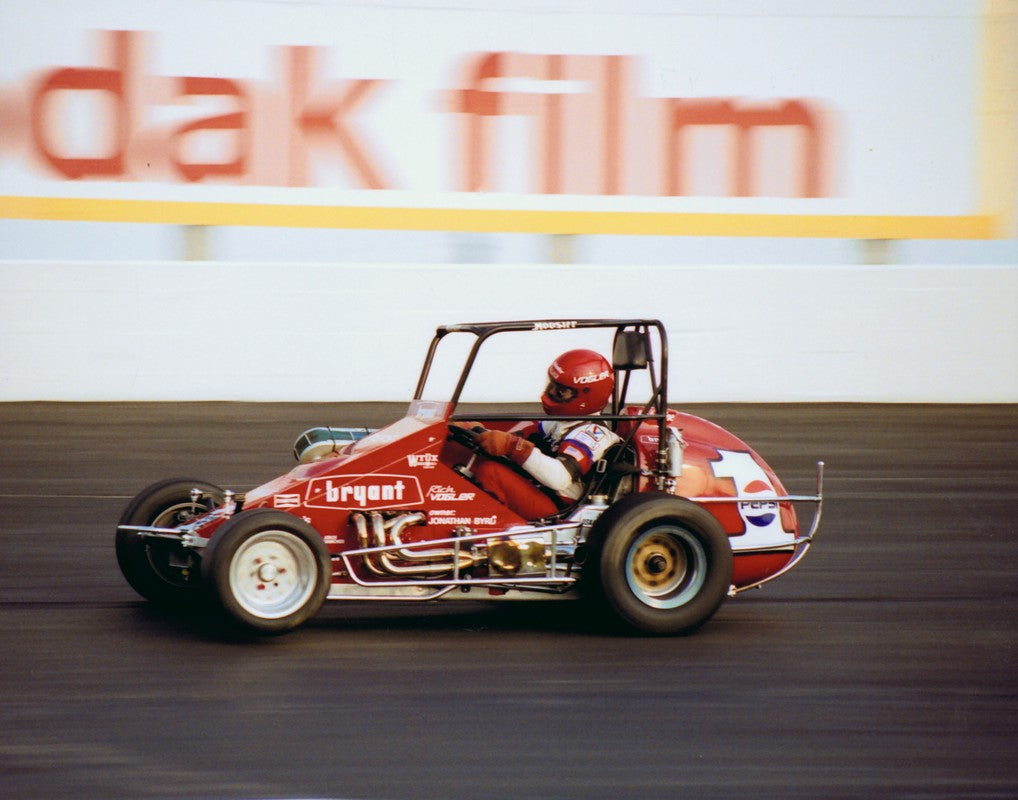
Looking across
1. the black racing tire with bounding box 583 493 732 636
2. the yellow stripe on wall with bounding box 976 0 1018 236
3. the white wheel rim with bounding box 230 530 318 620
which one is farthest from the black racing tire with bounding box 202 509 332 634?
the yellow stripe on wall with bounding box 976 0 1018 236

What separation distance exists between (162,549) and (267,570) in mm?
876

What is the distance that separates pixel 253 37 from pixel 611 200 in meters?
3.67

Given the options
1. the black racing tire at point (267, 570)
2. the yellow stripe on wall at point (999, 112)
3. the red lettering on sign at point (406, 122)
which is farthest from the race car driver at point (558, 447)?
the yellow stripe on wall at point (999, 112)

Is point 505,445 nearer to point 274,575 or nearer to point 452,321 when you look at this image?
point 274,575

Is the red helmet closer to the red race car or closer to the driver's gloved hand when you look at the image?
the red race car

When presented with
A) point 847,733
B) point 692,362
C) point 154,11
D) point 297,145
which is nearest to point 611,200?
point 692,362

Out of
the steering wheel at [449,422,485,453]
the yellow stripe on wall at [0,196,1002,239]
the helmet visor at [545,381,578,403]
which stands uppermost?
the yellow stripe on wall at [0,196,1002,239]

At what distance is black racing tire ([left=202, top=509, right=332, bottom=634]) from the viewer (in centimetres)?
545

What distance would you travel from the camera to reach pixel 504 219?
14461 mm

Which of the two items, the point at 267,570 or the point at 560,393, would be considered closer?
the point at 267,570

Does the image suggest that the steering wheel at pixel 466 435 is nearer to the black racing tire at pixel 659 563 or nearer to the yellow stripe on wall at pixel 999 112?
the black racing tire at pixel 659 563

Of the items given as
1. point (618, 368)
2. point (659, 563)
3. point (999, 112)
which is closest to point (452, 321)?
point (999, 112)

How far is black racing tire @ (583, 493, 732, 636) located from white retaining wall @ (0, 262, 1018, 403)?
7962mm

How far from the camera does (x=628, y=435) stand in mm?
6297
